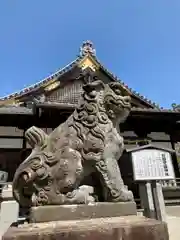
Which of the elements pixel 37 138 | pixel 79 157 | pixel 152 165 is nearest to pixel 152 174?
pixel 152 165

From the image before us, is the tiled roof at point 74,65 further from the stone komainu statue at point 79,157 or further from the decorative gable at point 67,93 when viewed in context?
the stone komainu statue at point 79,157

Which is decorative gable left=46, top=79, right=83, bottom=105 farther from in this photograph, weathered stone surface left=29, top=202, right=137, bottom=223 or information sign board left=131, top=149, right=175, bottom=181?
weathered stone surface left=29, top=202, right=137, bottom=223

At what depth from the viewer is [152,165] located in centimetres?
611

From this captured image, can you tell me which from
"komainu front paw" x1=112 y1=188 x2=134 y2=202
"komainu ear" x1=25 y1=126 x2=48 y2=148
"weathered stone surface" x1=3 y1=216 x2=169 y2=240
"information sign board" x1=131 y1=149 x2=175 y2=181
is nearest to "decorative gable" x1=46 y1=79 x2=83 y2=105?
"information sign board" x1=131 y1=149 x2=175 y2=181

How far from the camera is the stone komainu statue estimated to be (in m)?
2.14

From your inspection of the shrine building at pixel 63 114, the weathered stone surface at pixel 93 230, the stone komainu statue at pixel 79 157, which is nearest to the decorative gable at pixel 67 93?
the shrine building at pixel 63 114

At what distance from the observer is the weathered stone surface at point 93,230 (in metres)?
1.76

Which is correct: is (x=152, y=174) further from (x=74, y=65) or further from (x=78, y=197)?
(x=74, y=65)

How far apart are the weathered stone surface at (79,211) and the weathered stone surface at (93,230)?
0.06 meters

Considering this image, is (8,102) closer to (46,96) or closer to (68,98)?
(46,96)

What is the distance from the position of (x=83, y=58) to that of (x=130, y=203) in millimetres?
10364

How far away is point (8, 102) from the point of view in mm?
9672

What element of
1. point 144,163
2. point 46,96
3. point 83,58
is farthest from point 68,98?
point 144,163

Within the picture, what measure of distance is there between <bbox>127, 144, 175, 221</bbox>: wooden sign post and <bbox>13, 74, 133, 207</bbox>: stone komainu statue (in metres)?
3.54
